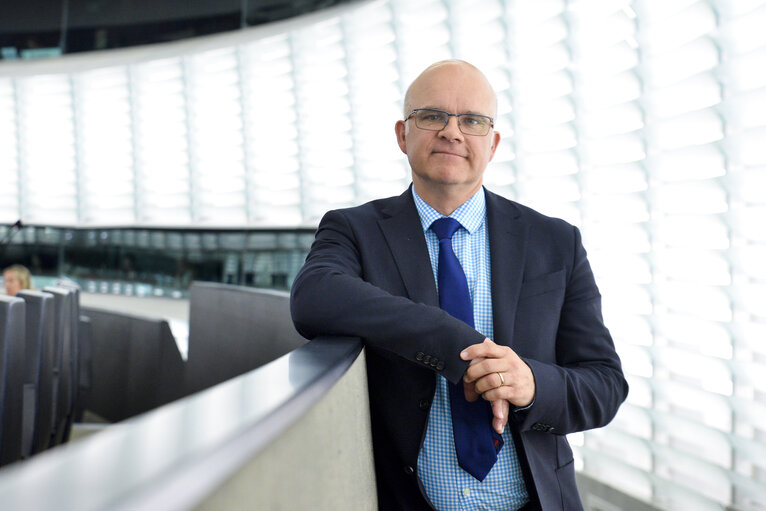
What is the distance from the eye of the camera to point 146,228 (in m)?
21.9

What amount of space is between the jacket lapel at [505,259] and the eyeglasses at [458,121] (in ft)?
0.95

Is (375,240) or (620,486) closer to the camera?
(375,240)

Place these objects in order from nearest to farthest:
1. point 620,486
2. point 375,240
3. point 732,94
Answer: point 375,240
point 732,94
point 620,486

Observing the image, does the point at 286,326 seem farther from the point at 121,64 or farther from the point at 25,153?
the point at 25,153

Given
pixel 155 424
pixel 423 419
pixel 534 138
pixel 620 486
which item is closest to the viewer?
pixel 155 424

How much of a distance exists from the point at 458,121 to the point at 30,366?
322 cm

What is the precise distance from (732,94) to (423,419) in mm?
5483

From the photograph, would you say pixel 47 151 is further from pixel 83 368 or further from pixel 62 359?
pixel 62 359

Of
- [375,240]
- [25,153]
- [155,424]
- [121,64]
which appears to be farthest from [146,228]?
[155,424]

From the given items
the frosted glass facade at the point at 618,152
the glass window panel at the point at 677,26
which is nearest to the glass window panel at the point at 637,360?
the frosted glass facade at the point at 618,152

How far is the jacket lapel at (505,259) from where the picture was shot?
2748 millimetres

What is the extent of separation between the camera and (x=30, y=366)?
4.57 meters

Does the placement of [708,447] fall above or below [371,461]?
below

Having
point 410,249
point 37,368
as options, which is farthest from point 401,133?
point 37,368
